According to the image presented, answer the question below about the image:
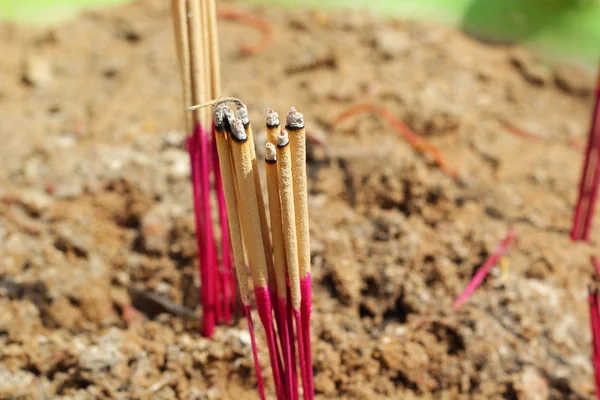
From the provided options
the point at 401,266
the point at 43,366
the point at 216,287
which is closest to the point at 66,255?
the point at 43,366

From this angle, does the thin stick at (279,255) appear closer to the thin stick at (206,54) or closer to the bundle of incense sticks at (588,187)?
the thin stick at (206,54)

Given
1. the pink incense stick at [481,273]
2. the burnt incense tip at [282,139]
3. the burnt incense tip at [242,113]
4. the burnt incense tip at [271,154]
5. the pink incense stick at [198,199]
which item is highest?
the burnt incense tip at [242,113]

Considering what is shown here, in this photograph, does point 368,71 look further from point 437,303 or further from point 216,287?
point 216,287

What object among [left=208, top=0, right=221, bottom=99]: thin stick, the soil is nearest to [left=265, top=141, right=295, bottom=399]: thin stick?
the soil

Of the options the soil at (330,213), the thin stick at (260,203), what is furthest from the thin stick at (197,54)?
the soil at (330,213)

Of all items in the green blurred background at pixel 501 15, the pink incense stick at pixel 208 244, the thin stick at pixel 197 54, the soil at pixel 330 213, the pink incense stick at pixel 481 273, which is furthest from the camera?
the green blurred background at pixel 501 15

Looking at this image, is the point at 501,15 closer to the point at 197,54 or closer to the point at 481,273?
the point at 481,273

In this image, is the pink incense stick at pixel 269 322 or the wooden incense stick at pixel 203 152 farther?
the wooden incense stick at pixel 203 152
